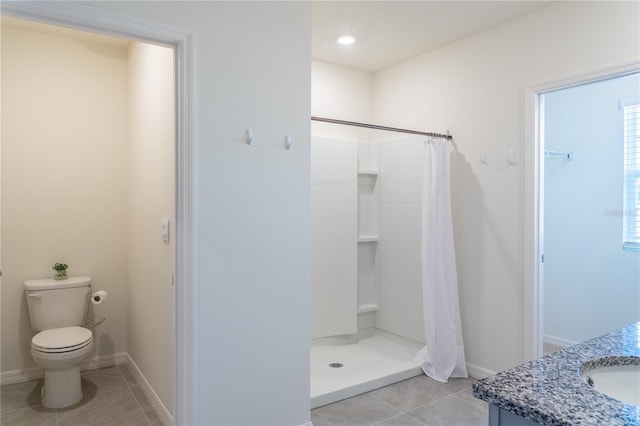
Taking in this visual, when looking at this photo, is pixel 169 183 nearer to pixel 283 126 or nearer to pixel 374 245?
pixel 283 126

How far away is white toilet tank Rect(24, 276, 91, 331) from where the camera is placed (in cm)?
295

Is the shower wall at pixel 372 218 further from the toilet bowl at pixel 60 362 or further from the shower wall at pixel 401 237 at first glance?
the toilet bowl at pixel 60 362

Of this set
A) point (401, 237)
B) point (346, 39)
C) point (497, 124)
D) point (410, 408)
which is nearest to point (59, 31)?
point (346, 39)

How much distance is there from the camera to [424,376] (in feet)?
10.3

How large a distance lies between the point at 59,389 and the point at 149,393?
1.78 ft

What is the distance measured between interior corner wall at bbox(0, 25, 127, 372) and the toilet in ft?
0.58

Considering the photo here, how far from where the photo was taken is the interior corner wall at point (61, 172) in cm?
304

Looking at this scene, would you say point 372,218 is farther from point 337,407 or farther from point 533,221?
point 337,407

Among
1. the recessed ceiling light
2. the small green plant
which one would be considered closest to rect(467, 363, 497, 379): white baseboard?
the recessed ceiling light

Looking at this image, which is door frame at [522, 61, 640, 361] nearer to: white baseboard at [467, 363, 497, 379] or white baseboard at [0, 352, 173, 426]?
white baseboard at [467, 363, 497, 379]

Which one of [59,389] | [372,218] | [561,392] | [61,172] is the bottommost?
[59,389]

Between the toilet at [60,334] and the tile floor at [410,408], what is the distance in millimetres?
1547

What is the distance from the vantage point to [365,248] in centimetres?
398

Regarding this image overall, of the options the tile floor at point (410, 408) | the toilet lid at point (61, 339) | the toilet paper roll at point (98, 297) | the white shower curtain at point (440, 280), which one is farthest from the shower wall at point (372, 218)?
the toilet lid at point (61, 339)
